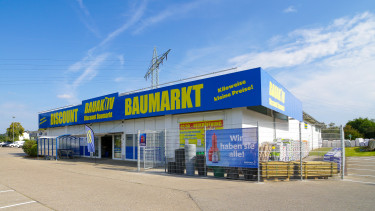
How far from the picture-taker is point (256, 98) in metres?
13.5

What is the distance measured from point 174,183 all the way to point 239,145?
304 cm

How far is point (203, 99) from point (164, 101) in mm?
3499

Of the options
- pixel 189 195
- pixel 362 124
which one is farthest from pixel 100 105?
pixel 362 124

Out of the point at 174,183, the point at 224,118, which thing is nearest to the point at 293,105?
the point at 224,118

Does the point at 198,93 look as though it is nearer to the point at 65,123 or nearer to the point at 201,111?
the point at 201,111

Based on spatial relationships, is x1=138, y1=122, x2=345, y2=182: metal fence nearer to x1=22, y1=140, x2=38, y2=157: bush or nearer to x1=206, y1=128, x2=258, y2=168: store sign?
x1=206, y1=128, x2=258, y2=168: store sign

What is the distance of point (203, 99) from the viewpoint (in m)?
15.7

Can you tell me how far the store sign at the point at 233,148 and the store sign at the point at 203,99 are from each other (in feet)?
11.1

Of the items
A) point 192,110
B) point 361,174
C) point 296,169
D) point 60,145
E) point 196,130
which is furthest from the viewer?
point 60,145

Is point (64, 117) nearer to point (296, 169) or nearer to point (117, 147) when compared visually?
point (117, 147)

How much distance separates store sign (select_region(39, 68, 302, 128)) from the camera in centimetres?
1391

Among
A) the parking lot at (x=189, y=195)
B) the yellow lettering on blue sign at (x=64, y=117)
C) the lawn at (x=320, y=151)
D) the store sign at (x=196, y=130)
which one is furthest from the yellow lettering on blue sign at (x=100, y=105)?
the lawn at (x=320, y=151)

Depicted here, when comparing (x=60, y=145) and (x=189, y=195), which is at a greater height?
(x=189, y=195)

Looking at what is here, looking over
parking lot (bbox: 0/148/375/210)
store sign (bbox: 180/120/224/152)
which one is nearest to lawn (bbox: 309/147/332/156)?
parking lot (bbox: 0/148/375/210)
